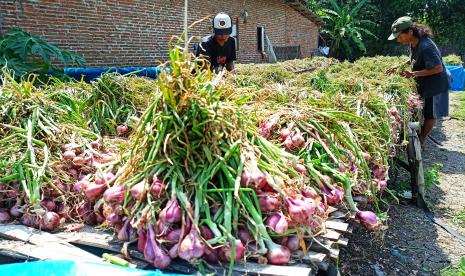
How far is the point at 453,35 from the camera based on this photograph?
23781 mm

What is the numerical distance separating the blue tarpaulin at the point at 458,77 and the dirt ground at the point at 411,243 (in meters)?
11.3

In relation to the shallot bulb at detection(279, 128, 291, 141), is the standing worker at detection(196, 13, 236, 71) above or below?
above

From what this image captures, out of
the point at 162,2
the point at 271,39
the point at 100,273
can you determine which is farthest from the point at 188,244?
the point at 271,39

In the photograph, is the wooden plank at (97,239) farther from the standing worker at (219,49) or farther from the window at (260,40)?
the window at (260,40)

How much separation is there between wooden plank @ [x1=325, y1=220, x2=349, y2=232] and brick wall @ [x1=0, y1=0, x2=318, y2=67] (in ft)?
21.7

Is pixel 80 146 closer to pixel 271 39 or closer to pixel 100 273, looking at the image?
pixel 100 273

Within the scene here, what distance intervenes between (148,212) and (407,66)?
550cm

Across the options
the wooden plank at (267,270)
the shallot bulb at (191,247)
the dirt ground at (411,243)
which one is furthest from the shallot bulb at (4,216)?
the dirt ground at (411,243)

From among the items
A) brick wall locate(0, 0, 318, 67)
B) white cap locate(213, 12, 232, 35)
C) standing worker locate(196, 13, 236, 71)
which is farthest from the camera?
brick wall locate(0, 0, 318, 67)

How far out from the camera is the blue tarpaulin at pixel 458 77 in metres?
15.2

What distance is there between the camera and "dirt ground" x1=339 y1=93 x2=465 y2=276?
3.45 metres

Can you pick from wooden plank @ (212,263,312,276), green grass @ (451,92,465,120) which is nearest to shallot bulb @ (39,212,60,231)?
wooden plank @ (212,263,312,276)

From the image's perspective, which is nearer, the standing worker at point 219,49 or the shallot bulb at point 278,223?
the shallot bulb at point 278,223

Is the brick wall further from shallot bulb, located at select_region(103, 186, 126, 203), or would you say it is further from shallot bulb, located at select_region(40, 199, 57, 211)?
shallot bulb, located at select_region(103, 186, 126, 203)
